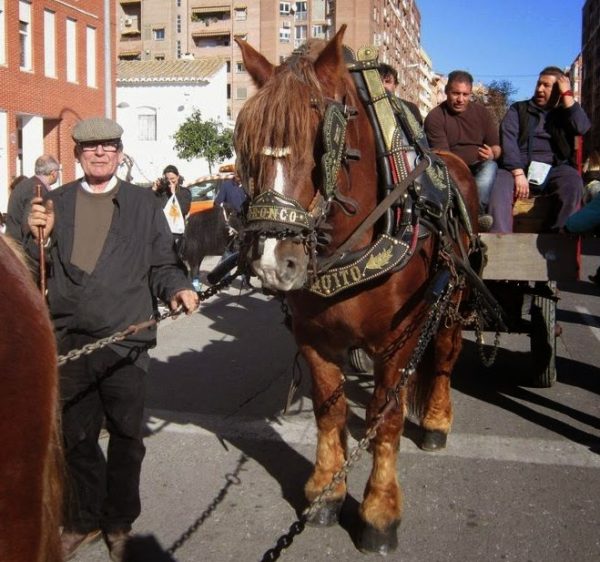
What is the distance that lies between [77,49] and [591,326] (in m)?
21.3

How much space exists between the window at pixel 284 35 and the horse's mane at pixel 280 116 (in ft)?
230

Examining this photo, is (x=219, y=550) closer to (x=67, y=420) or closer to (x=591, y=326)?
(x=67, y=420)

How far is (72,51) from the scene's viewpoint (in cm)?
2420

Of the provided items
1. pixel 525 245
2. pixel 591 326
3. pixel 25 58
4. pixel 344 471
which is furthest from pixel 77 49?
pixel 344 471

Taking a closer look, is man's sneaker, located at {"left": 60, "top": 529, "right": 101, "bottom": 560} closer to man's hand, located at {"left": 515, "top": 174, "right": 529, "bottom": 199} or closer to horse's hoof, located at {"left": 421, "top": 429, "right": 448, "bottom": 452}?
horse's hoof, located at {"left": 421, "top": 429, "right": 448, "bottom": 452}

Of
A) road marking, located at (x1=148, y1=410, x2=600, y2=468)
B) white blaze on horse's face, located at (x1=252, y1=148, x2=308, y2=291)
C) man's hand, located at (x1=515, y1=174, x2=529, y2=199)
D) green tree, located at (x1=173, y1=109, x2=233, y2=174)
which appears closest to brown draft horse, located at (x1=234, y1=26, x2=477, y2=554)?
white blaze on horse's face, located at (x1=252, y1=148, x2=308, y2=291)

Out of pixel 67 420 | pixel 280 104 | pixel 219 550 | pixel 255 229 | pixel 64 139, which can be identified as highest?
pixel 64 139

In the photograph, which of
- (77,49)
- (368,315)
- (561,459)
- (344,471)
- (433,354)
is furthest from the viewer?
(77,49)

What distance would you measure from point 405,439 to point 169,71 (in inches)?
1469

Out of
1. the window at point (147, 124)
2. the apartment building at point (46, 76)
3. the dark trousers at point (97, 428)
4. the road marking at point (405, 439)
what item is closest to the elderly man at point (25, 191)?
the dark trousers at point (97, 428)

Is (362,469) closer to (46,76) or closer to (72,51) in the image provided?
(46,76)

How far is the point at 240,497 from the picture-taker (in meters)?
3.97

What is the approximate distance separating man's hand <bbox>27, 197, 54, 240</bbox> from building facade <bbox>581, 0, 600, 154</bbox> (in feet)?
207

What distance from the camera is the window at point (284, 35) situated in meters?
68.8
